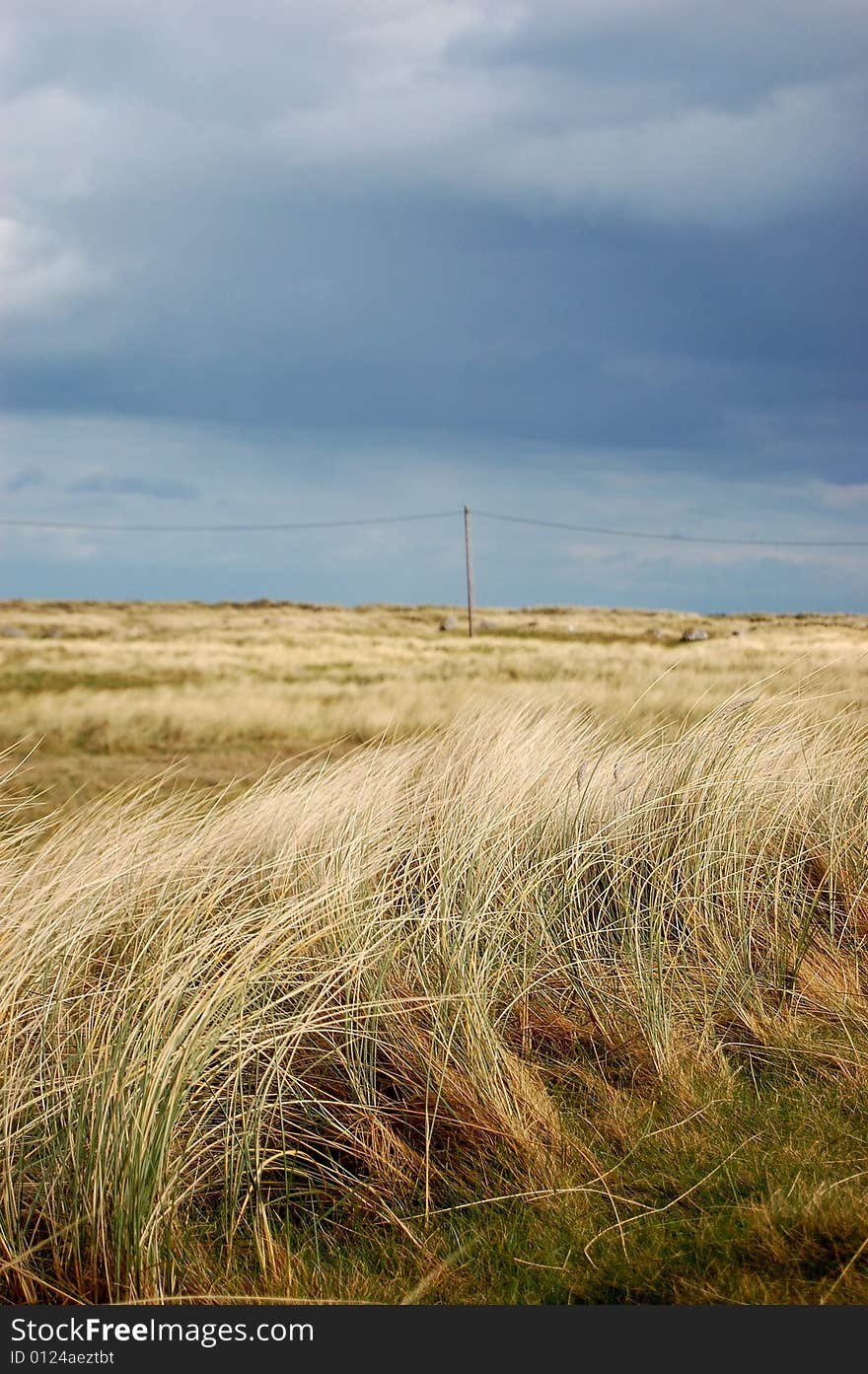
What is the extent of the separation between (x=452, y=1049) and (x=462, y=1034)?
60mm

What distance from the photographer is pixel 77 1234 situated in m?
2.79

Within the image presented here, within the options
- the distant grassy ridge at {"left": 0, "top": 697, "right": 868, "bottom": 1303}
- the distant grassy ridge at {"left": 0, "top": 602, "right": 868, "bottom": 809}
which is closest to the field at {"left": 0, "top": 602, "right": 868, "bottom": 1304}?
the distant grassy ridge at {"left": 0, "top": 697, "right": 868, "bottom": 1303}

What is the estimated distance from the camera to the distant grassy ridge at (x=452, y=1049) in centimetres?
281

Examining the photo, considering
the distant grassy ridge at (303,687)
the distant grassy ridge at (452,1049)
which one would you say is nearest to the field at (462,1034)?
the distant grassy ridge at (452,1049)

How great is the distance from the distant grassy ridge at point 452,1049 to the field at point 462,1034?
1cm

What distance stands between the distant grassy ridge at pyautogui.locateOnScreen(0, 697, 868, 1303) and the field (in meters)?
0.01

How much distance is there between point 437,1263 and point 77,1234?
0.98 m

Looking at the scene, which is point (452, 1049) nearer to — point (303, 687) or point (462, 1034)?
point (462, 1034)

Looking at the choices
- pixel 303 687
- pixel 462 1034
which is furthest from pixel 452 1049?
pixel 303 687

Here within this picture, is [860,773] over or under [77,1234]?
over

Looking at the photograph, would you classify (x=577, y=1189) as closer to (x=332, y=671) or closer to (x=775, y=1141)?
(x=775, y=1141)

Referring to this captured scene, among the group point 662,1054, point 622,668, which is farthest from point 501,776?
point 622,668

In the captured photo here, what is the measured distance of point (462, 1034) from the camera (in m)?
3.62

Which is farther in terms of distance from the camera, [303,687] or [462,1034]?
[303,687]
